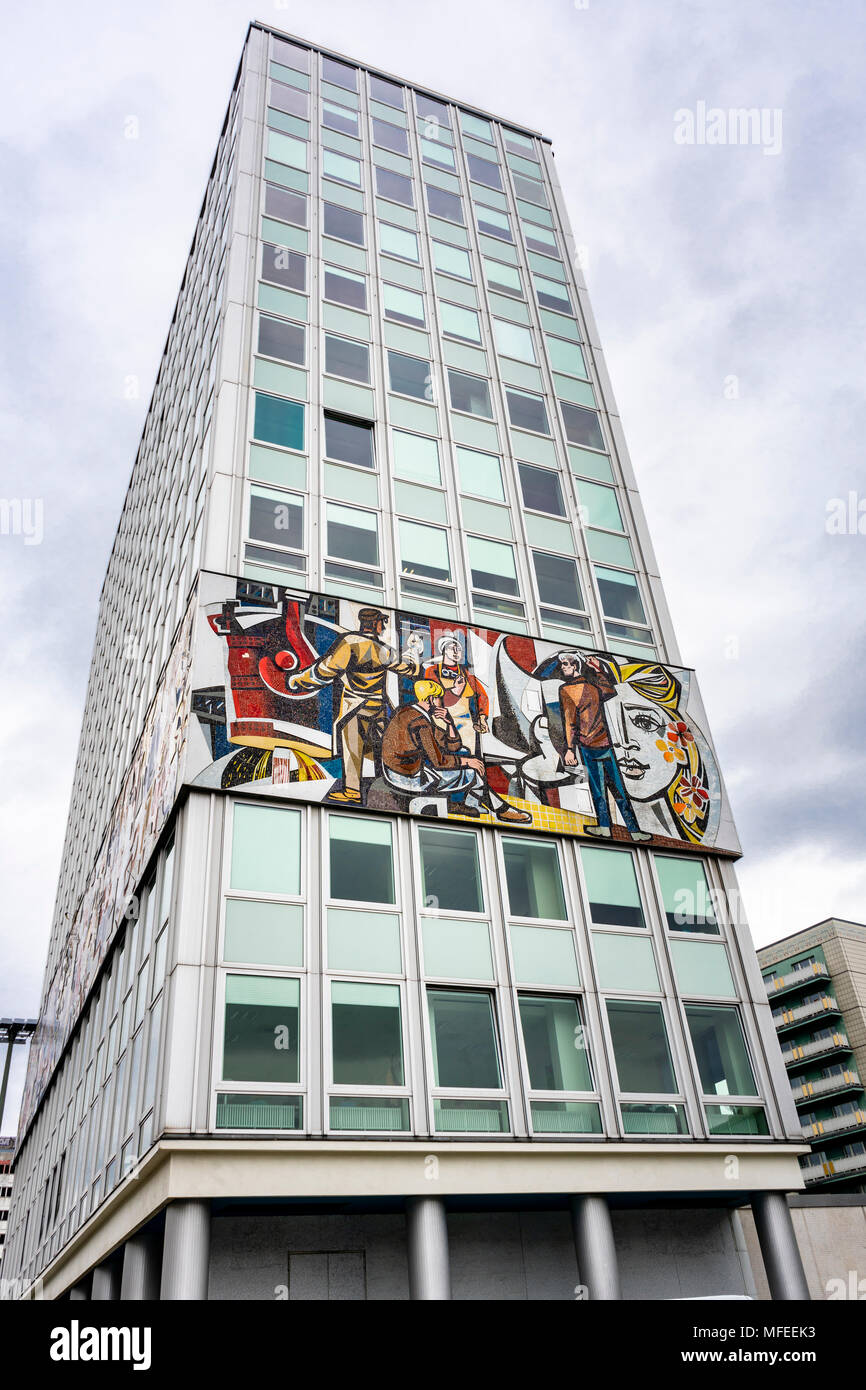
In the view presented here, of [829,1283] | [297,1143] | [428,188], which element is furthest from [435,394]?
[829,1283]

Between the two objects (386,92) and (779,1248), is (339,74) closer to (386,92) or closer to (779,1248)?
(386,92)

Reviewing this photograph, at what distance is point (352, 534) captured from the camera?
2245 cm

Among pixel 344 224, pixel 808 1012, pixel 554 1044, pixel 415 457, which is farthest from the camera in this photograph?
pixel 808 1012

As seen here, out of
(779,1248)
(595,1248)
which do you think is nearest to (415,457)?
(595,1248)

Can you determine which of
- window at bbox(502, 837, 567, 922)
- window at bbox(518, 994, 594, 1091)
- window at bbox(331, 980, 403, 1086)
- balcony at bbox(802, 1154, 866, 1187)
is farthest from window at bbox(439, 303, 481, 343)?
balcony at bbox(802, 1154, 866, 1187)

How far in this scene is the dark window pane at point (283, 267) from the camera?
2653 centimetres

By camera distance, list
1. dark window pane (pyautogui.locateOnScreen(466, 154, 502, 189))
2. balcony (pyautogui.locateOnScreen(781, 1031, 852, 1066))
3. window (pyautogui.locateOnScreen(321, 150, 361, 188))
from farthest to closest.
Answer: balcony (pyautogui.locateOnScreen(781, 1031, 852, 1066)), dark window pane (pyautogui.locateOnScreen(466, 154, 502, 189)), window (pyautogui.locateOnScreen(321, 150, 361, 188))

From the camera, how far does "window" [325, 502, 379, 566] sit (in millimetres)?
22016

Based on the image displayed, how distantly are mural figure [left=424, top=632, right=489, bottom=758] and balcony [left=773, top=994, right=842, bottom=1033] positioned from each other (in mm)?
64759

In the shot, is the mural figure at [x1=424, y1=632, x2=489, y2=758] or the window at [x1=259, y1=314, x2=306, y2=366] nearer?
the mural figure at [x1=424, y1=632, x2=489, y2=758]

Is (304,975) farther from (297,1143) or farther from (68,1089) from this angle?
(68,1089)

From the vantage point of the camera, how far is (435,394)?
87.1ft

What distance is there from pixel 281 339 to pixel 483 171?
49.0 feet

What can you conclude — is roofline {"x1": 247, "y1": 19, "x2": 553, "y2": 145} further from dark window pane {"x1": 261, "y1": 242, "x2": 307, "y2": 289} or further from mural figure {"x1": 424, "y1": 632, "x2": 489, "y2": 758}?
mural figure {"x1": 424, "y1": 632, "x2": 489, "y2": 758}
